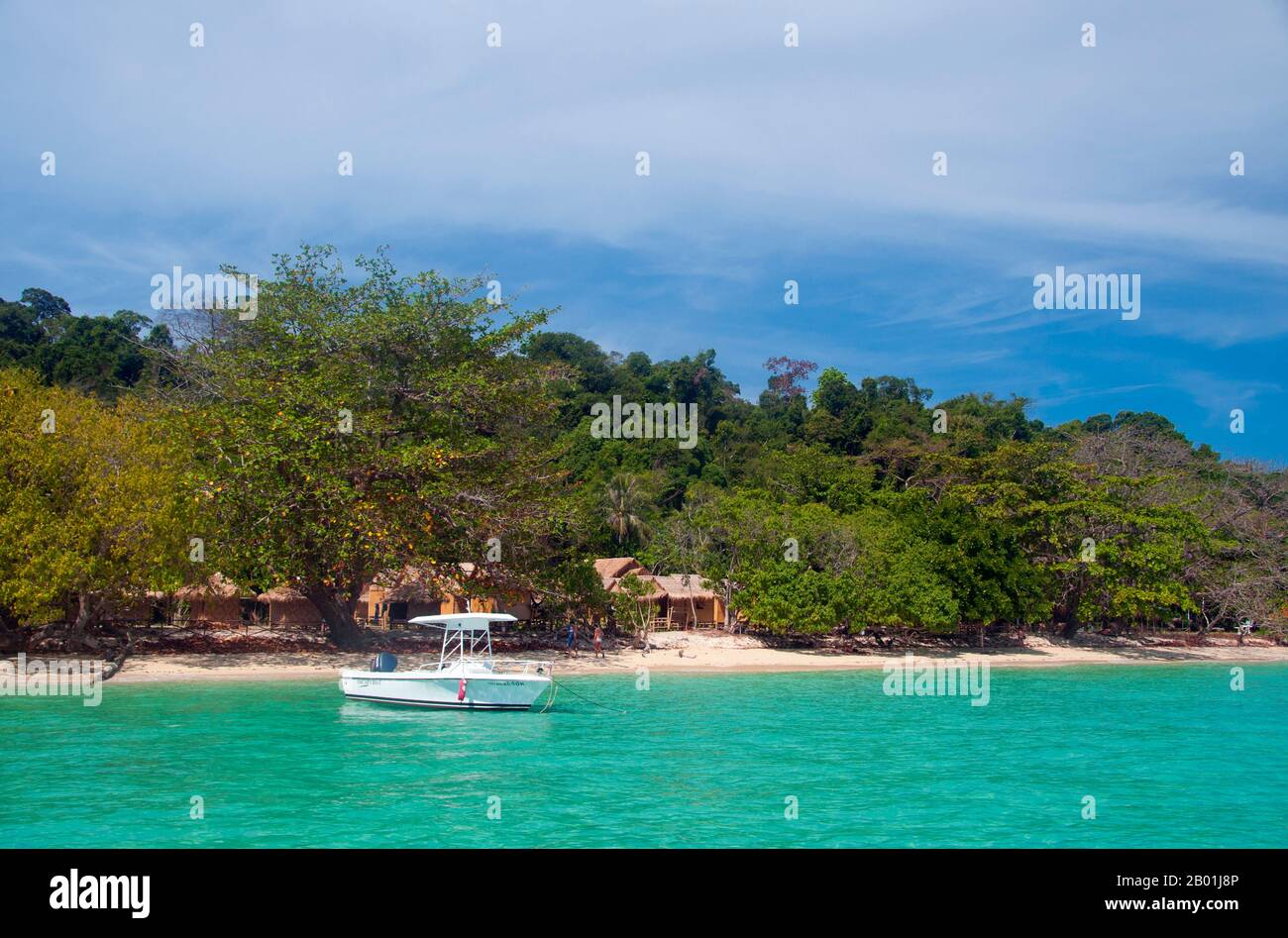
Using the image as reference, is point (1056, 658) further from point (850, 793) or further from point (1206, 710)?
point (850, 793)

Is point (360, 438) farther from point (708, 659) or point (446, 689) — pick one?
point (708, 659)

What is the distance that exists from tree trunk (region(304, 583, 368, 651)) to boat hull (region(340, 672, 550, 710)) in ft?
24.9

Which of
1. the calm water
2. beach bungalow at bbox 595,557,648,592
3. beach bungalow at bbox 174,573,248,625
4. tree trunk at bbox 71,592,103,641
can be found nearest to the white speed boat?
the calm water

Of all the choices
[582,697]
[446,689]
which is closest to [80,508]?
[446,689]

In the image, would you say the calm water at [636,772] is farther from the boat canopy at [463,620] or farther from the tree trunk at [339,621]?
the tree trunk at [339,621]

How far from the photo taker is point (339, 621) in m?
28.1

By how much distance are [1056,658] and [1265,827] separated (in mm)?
23782

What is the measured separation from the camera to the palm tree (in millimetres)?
45156

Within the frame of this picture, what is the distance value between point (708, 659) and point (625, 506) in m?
15.7

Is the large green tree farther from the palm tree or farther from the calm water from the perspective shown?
the palm tree

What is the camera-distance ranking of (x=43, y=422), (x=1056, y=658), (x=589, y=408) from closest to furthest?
(x=43, y=422), (x=1056, y=658), (x=589, y=408)
